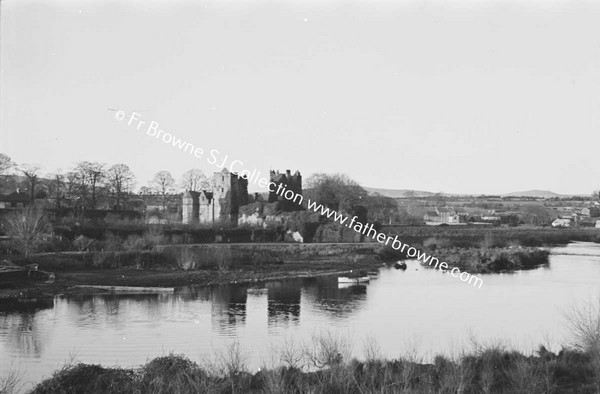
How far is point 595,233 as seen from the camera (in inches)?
3927

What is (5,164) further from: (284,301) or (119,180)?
(284,301)

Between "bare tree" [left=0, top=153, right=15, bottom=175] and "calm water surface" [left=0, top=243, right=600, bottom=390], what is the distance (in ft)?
156

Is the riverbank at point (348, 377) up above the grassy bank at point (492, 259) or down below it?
above

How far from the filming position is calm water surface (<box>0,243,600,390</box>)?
21.5 meters

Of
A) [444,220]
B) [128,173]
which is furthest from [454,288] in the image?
[444,220]

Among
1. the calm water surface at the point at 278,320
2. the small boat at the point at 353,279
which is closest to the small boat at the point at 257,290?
the calm water surface at the point at 278,320

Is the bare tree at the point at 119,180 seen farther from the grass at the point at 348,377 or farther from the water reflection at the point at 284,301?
the grass at the point at 348,377

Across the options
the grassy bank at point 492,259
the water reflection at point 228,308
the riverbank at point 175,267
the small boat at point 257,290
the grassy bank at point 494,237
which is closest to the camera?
the water reflection at point 228,308

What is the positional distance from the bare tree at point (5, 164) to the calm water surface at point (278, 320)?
1871 inches

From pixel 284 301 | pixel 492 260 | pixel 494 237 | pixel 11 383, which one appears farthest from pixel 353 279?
pixel 494 237

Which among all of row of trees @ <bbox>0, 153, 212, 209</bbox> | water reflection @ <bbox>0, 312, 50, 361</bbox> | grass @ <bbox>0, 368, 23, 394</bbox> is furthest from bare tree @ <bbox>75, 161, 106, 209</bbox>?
grass @ <bbox>0, 368, 23, 394</bbox>

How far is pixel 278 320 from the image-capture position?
2764 centimetres

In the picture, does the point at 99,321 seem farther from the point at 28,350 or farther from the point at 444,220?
the point at 444,220

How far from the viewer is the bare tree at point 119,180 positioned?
88500 mm
